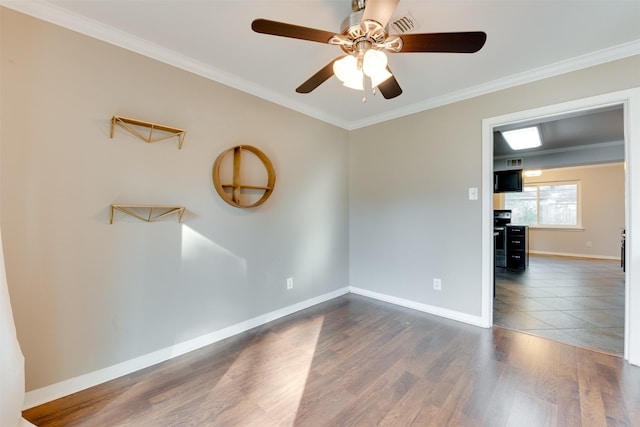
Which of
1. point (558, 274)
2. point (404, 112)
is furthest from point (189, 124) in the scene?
point (558, 274)

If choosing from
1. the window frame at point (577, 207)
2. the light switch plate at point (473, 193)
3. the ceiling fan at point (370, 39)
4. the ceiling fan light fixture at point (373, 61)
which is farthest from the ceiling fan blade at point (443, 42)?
the window frame at point (577, 207)

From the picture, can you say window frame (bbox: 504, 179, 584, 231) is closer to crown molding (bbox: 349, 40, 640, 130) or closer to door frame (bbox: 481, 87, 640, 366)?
door frame (bbox: 481, 87, 640, 366)

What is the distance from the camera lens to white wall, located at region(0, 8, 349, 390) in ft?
4.94

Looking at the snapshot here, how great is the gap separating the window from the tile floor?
1.89m

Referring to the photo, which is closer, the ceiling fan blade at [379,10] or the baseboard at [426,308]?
the ceiling fan blade at [379,10]

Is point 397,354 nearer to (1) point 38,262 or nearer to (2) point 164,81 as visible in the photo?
(1) point 38,262

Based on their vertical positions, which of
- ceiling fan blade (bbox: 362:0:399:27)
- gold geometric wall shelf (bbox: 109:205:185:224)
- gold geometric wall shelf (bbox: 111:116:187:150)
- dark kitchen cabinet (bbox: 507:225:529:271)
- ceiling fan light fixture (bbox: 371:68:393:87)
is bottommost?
dark kitchen cabinet (bbox: 507:225:529:271)

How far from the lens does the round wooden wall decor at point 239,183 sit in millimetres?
2252

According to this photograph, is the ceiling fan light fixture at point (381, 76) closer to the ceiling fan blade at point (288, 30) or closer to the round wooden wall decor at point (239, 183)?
the ceiling fan blade at point (288, 30)

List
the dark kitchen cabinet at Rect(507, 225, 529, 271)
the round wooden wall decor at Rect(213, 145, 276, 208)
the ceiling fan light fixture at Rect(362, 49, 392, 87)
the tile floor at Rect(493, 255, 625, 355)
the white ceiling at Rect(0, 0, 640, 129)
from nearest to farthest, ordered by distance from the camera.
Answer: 1. the ceiling fan light fixture at Rect(362, 49, 392, 87)
2. the white ceiling at Rect(0, 0, 640, 129)
3. the round wooden wall decor at Rect(213, 145, 276, 208)
4. the tile floor at Rect(493, 255, 625, 355)
5. the dark kitchen cabinet at Rect(507, 225, 529, 271)

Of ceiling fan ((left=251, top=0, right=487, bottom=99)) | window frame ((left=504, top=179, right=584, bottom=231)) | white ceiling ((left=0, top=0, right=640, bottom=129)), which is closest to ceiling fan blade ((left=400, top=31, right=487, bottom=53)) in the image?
ceiling fan ((left=251, top=0, right=487, bottom=99))

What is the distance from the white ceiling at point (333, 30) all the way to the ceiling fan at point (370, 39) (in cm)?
34

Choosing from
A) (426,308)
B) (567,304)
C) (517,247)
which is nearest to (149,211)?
(426,308)

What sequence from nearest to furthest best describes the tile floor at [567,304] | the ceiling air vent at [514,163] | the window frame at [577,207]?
the tile floor at [567,304], the ceiling air vent at [514,163], the window frame at [577,207]
